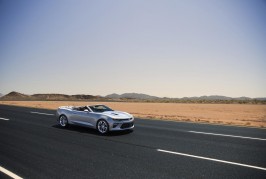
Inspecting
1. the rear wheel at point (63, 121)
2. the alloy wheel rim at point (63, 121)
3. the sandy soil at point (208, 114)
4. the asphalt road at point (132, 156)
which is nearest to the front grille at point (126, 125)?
the asphalt road at point (132, 156)

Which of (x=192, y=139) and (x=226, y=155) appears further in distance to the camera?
(x=192, y=139)

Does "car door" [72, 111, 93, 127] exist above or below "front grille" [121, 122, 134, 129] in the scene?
above

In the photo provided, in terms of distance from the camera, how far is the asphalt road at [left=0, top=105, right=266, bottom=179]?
5324 millimetres

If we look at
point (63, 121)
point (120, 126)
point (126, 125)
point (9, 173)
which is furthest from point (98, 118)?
point (9, 173)

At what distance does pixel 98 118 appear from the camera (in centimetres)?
1088

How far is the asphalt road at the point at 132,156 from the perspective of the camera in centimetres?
532

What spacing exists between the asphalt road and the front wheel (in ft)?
2.54

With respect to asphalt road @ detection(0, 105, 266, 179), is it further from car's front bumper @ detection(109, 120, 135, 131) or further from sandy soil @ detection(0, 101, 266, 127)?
sandy soil @ detection(0, 101, 266, 127)

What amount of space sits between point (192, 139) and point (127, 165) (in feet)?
14.2

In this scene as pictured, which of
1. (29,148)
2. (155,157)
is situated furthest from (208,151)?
(29,148)

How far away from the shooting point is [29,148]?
757 centimetres

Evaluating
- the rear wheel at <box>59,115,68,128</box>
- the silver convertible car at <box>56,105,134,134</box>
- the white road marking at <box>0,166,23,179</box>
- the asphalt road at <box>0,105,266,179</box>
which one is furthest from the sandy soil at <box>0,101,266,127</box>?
the white road marking at <box>0,166,23,179</box>

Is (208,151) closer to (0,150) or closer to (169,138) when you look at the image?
(169,138)

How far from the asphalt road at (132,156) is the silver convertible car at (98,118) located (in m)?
0.86
